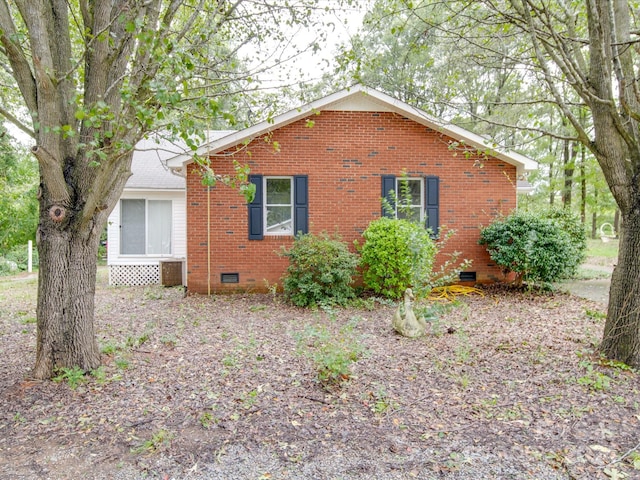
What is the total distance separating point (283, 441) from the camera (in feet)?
10.2

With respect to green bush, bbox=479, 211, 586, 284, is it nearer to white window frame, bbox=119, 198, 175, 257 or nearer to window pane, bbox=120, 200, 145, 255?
white window frame, bbox=119, 198, 175, 257

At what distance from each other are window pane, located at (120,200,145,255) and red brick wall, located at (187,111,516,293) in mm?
3365

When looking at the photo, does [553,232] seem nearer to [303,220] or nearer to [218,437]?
[303,220]

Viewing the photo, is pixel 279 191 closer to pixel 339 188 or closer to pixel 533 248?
pixel 339 188

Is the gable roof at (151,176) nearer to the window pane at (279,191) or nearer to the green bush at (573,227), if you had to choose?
the window pane at (279,191)

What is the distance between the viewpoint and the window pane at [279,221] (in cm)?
975

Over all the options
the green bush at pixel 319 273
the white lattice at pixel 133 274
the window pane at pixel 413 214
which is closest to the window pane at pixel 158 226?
the white lattice at pixel 133 274

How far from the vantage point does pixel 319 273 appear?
831 centimetres

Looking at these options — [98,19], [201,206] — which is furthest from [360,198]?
[98,19]

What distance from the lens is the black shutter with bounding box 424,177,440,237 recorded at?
9.91m

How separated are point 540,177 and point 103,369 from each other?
2410 centimetres

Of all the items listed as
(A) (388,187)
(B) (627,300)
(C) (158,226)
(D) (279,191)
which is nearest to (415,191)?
(A) (388,187)

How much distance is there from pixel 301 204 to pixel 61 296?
599 centimetres

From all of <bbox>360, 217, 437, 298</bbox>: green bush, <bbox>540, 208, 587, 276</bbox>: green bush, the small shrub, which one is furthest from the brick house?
the small shrub
